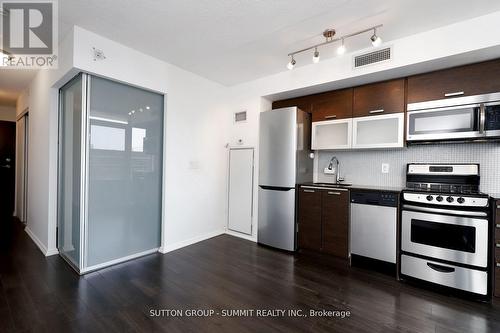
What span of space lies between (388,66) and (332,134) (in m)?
1.08

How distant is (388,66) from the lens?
101 inches

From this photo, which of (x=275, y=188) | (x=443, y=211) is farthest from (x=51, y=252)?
(x=443, y=211)

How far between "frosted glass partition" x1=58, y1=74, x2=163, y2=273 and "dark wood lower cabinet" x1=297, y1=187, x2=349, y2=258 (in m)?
2.11

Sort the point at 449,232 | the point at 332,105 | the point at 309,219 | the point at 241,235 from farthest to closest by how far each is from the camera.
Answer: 1. the point at 241,235
2. the point at 332,105
3. the point at 309,219
4. the point at 449,232

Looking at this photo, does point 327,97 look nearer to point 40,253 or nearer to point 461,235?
point 461,235

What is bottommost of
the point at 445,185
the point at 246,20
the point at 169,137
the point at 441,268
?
the point at 441,268

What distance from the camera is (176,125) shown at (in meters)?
3.33

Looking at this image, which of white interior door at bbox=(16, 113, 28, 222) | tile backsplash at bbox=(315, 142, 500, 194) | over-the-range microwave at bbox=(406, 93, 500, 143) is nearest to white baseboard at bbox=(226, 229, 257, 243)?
tile backsplash at bbox=(315, 142, 500, 194)

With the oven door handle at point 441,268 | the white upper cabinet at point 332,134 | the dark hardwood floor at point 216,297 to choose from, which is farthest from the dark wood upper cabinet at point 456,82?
the dark hardwood floor at point 216,297

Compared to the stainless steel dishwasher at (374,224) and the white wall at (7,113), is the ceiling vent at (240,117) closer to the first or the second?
the stainless steel dishwasher at (374,224)

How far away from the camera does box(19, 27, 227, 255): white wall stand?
2.63 m

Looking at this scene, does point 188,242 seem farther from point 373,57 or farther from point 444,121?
point 444,121

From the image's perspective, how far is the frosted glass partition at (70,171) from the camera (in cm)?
258

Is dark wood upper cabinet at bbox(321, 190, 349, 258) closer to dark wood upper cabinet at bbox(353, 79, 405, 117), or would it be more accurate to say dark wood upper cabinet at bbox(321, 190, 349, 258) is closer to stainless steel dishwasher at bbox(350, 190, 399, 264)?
stainless steel dishwasher at bbox(350, 190, 399, 264)
